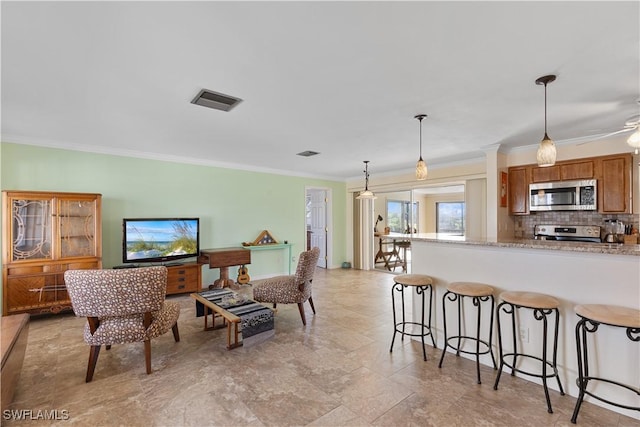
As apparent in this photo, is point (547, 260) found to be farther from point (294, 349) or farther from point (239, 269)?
point (239, 269)

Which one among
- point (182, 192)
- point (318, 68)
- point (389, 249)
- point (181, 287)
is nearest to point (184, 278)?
point (181, 287)

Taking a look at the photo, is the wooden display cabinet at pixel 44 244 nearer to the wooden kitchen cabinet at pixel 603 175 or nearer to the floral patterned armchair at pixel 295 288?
the floral patterned armchair at pixel 295 288

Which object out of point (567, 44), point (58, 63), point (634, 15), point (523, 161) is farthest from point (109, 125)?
point (523, 161)

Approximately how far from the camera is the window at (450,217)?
8086 mm

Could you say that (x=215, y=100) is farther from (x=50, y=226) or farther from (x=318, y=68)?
(x=50, y=226)

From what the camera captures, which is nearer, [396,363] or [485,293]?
[485,293]

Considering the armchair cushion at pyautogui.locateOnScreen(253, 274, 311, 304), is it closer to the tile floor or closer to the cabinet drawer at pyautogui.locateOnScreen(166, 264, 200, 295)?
the tile floor

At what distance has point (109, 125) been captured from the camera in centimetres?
346

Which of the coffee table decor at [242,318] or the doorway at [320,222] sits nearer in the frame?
the coffee table decor at [242,318]

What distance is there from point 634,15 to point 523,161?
3.29m

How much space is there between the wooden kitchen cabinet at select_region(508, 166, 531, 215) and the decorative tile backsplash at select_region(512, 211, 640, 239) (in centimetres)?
24

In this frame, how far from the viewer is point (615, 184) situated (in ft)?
12.3

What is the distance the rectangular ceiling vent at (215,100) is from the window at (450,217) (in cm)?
711

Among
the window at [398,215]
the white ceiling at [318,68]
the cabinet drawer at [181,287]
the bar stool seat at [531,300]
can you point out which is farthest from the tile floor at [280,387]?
the window at [398,215]
